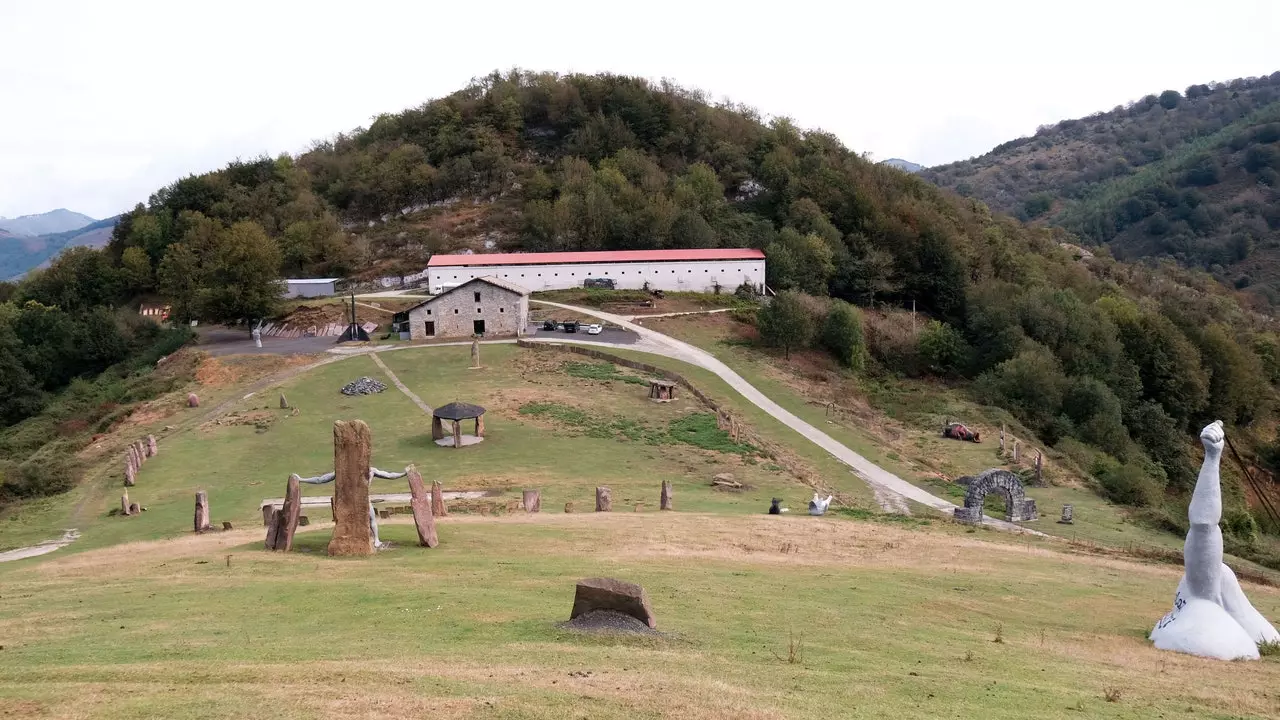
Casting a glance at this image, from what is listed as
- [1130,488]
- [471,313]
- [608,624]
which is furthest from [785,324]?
[608,624]

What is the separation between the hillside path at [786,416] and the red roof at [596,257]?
277 inches

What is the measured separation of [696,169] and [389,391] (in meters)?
64.2

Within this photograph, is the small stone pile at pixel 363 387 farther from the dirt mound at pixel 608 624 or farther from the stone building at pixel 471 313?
the dirt mound at pixel 608 624

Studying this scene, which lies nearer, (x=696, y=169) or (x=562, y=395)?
(x=562, y=395)

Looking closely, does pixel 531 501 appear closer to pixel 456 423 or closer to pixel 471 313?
pixel 456 423

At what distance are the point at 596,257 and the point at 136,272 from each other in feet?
159

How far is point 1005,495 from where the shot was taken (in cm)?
3362

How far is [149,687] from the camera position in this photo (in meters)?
10.3

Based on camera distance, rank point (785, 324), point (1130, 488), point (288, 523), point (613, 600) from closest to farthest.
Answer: point (613, 600)
point (288, 523)
point (1130, 488)
point (785, 324)

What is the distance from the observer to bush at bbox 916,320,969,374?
6794 cm

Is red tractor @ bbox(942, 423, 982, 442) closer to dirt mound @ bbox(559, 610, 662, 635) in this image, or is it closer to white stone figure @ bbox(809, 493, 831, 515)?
white stone figure @ bbox(809, 493, 831, 515)

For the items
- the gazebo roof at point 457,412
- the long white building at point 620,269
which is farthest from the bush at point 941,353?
the gazebo roof at point 457,412

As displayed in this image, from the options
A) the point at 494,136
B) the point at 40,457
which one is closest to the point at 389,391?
the point at 40,457

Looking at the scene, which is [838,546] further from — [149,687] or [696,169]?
[696,169]
